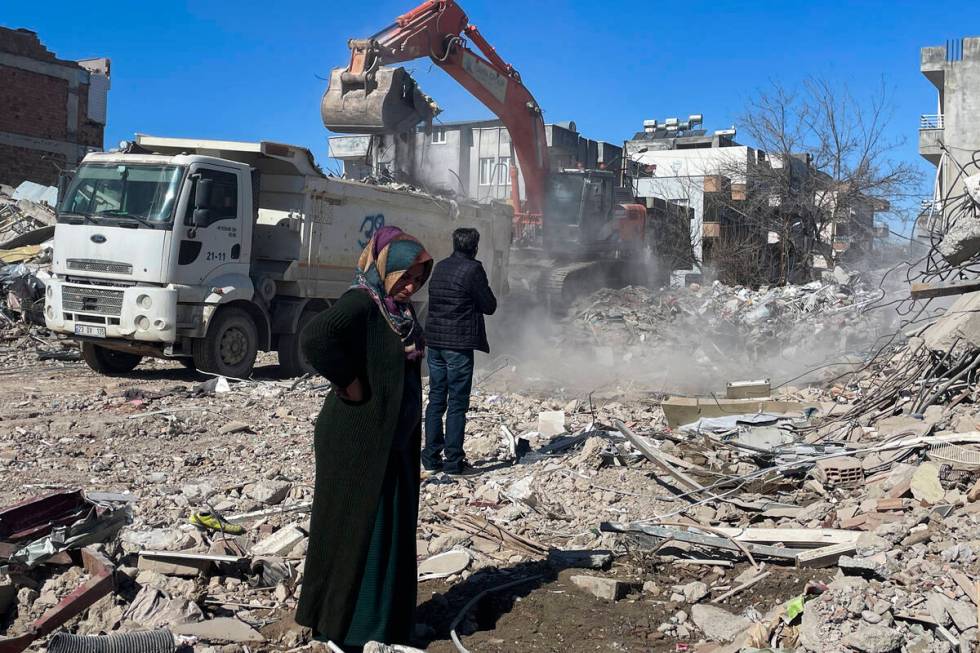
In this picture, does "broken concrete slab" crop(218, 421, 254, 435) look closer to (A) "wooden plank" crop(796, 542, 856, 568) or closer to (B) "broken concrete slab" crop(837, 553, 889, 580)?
(A) "wooden plank" crop(796, 542, 856, 568)

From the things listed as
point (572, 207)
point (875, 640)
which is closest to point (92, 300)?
point (875, 640)

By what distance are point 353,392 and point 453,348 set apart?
10.3 feet

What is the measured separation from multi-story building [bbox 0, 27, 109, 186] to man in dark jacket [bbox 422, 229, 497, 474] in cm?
2113

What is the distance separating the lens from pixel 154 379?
436 inches

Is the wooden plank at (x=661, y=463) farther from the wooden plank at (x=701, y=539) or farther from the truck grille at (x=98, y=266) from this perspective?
the truck grille at (x=98, y=266)

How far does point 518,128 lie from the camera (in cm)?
1778

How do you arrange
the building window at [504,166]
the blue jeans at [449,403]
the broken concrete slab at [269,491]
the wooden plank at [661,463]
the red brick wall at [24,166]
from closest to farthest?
the broken concrete slab at [269,491] < the wooden plank at [661,463] < the blue jeans at [449,403] < the building window at [504,166] < the red brick wall at [24,166]

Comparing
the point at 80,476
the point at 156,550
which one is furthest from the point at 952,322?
the point at 80,476

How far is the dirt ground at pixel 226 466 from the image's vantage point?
163 inches

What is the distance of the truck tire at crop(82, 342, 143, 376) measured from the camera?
11219 mm

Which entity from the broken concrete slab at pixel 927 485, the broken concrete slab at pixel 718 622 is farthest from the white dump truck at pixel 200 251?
the broken concrete slab at pixel 927 485

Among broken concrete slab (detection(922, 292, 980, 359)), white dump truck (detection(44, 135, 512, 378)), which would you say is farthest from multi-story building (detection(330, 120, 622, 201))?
broken concrete slab (detection(922, 292, 980, 359))

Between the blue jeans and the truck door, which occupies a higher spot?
the truck door

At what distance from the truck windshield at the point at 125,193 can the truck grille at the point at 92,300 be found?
81 centimetres
